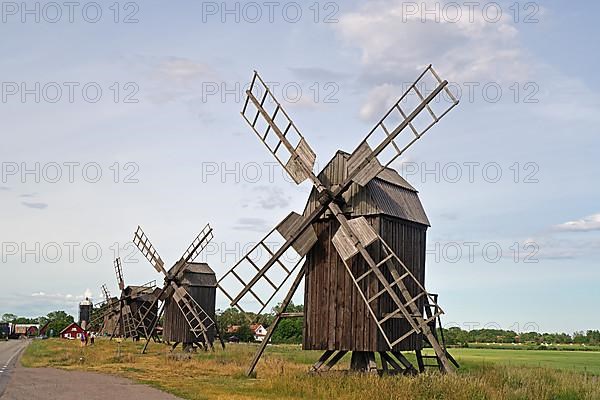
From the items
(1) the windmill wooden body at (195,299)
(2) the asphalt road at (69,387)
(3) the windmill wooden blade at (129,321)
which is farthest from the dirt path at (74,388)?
(3) the windmill wooden blade at (129,321)

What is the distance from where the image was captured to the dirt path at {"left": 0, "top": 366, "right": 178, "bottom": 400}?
797 inches

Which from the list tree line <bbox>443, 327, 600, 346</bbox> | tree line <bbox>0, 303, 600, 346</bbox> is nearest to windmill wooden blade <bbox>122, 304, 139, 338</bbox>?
tree line <bbox>0, 303, 600, 346</bbox>

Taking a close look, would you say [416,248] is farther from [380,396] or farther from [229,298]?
[380,396]

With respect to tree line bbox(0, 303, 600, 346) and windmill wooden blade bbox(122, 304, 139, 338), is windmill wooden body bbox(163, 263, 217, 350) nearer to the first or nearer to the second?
windmill wooden blade bbox(122, 304, 139, 338)

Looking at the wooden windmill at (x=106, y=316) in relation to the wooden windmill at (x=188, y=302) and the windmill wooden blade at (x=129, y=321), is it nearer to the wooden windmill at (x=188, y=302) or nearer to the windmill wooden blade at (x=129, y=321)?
the windmill wooden blade at (x=129, y=321)

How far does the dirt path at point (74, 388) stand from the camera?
797 inches

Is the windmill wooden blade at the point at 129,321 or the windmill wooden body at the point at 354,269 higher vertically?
the windmill wooden body at the point at 354,269

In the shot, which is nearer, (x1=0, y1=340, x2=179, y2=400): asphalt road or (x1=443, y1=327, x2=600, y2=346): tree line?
(x1=0, y1=340, x2=179, y2=400): asphalt road

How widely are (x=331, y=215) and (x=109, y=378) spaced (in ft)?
36.1

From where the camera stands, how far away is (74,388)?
74.9 ft

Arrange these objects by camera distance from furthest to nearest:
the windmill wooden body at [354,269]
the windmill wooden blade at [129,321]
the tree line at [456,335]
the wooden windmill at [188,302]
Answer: the tree line at [456,335]
the windmill wooden blade at [129,321]
the wooden windmill at [188,302]
the windmill wooden body at [354,269]

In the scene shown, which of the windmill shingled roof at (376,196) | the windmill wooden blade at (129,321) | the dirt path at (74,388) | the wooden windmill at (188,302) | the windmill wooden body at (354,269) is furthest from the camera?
the windmill wooden blade at (129,321)

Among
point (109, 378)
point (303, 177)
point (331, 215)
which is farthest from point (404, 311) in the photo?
point (109, 378)

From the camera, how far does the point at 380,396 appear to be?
18734 millimetres
